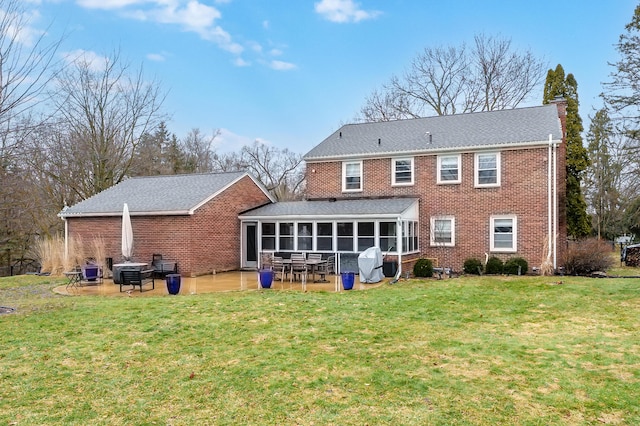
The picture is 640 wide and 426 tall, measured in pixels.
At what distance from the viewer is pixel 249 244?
19.8m

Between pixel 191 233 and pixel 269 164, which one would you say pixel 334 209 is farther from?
pixel 269 164

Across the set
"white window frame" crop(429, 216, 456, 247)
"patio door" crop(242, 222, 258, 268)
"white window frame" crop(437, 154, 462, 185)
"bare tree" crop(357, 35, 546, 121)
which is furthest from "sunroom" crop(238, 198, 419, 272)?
"bare tree" crop(357, 35, 546, 121)

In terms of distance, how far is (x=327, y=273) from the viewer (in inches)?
664

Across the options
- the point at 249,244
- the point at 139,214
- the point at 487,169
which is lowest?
the point at 249,244

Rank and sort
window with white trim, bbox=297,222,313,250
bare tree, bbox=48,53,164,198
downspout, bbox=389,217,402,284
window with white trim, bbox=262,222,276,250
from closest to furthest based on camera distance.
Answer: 1. downspout, bbox=389,217,402,284
2. window with white trim, bbox=297,222,313,250
3. window with white trim, bbox=262,222,276,250
4. bare tree, bbox=48,53,164,198

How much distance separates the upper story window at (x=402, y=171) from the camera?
18.8m

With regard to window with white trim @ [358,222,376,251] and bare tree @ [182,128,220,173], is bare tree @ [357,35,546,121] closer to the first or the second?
bare tree @ [182,128,220,173]

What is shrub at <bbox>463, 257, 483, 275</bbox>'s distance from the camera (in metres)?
16.6

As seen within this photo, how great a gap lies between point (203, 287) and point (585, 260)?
1374 cm

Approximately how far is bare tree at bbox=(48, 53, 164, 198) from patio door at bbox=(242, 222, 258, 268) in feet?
48.5

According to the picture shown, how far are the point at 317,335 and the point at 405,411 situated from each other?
3309 mm

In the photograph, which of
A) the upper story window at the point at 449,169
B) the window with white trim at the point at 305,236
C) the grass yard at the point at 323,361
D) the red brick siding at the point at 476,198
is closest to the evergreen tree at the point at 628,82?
the red brick siding at the point at 476,198

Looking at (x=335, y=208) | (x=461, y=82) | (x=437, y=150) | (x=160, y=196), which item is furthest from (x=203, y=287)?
(x=461, y=82)

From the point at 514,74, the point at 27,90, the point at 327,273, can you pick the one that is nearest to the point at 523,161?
the point at 327,273
